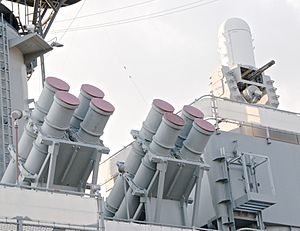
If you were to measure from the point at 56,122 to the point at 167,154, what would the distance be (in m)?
3.07

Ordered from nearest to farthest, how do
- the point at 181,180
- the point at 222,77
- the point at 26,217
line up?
the point at 26,217
the point at 181,180
the point at 222,77

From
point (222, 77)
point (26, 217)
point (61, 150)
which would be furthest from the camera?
point (222, 77)

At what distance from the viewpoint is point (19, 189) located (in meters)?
13.7

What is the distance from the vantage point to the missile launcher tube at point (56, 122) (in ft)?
58.6

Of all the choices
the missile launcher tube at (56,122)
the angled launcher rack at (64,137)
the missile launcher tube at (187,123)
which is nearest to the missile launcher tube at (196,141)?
the missile launcher tube at (187,123)

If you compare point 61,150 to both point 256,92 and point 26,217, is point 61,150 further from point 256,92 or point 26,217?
point 256,92

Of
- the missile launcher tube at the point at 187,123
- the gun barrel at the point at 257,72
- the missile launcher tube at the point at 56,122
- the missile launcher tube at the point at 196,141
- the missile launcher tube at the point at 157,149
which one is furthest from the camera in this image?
the gun barrel at the point at 257,72

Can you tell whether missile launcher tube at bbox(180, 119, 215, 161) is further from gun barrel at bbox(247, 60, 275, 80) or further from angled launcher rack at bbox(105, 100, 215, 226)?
gun barrel at bbox(247, 60, 275, 80)

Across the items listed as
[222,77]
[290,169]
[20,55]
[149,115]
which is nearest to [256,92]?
[222,77]

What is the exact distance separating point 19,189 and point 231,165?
845 cm

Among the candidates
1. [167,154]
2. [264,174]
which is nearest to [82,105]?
[167,154]

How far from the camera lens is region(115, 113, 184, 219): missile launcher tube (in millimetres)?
19141

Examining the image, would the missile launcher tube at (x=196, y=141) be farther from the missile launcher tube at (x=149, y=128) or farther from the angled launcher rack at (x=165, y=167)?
the missile launcher tube at (x=149, y=128)

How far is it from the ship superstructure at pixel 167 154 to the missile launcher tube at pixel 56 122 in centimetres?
2
